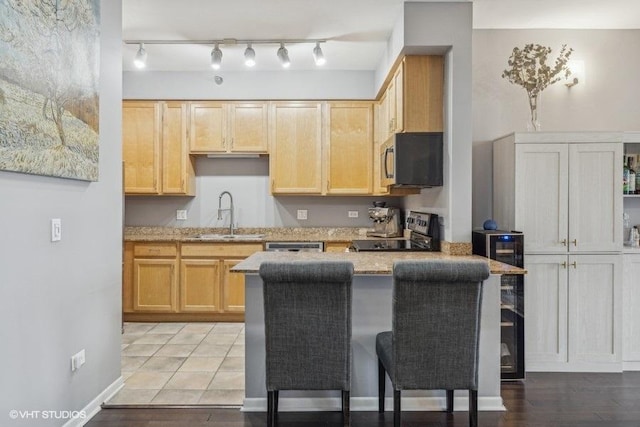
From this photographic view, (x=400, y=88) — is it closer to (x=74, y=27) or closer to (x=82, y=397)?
(x=74, y=27)

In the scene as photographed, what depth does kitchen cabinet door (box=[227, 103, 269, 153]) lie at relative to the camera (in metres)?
4.75

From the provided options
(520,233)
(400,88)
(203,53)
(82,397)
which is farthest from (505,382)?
(203,53)

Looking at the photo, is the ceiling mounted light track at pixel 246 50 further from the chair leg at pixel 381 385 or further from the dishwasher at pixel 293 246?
the chair leg at pixel 381 385

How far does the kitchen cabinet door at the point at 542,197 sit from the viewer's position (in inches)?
124

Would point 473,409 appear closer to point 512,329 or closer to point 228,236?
point 512,329

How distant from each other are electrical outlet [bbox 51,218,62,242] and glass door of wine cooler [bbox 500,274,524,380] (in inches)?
113

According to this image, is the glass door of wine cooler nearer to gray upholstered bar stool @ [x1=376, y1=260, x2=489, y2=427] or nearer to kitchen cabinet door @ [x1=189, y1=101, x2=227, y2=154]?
gray upholstered bar stool @ [x1=376, y1=260, x2=489, y2=427]

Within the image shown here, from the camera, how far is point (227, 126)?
475 cm

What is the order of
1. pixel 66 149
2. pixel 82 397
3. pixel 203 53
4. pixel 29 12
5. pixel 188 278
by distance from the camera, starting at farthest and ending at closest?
pixel 188 278 → pixel 203 53 → pixel 82 397 → pixel 66 149 → pixel 29 12

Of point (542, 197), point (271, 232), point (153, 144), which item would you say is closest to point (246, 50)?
point (153, 144)

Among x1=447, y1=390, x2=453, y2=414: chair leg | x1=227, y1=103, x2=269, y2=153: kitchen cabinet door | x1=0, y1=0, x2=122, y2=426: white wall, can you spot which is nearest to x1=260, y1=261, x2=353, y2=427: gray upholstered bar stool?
x1=447, y1=390, x2=453, y2=414: chair leg

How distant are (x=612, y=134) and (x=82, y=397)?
13.1ft

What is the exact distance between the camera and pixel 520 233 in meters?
3.06

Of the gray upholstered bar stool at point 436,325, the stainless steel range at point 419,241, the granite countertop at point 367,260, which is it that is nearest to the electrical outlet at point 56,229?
the granite countertop at point 367,260
